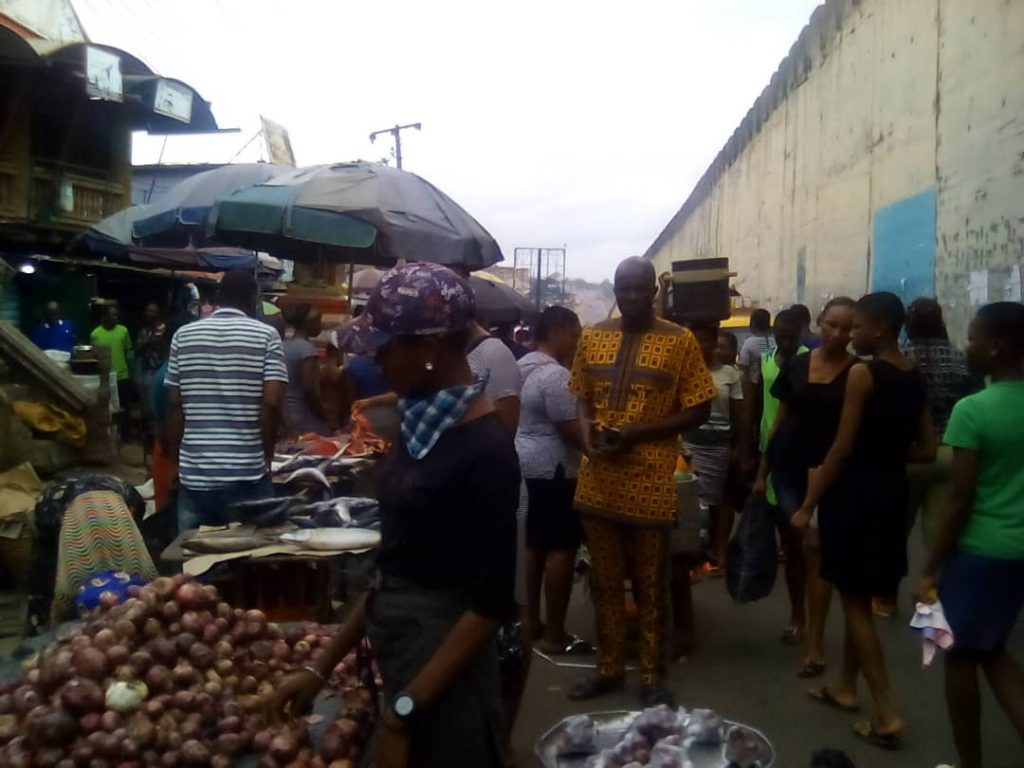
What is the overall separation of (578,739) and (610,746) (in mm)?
154

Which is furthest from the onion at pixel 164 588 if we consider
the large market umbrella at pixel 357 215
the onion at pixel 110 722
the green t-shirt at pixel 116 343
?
the green t-shirt at pixel 116 343

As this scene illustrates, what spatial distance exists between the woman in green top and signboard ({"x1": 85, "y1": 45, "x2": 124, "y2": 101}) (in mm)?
15871

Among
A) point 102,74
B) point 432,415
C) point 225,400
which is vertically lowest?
point 225,400

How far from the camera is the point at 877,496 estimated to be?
4.39 metres

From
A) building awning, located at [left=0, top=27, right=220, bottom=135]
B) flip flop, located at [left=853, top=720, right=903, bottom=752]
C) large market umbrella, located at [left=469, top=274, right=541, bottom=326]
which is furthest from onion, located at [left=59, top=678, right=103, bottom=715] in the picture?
building awning, located at [left=0, top=27, right=220, bottom=135]

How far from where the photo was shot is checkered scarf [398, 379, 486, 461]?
7.50 ft

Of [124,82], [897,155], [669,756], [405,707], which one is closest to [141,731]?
[405,707]

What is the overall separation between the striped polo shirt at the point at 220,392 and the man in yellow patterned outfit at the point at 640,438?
1630 mm

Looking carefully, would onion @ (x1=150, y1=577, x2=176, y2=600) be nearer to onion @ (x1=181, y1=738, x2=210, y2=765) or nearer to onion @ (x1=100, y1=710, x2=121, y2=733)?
onion @ (x1=100, y1=710, x2=121, y2=733)

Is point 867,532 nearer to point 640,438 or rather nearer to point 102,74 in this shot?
point 640,438

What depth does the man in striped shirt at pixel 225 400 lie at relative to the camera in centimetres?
489

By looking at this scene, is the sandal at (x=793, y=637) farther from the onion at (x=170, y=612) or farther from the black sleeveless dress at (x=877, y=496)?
the onion at (x=170, y=612)

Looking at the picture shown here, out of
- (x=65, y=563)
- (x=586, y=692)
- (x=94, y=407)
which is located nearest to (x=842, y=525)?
(x=586, y=692)

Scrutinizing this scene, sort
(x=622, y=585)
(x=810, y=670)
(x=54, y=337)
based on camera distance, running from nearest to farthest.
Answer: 1. (x=622, y=585)
2. (x=810, y=670)
3. (x=54, y=337)
